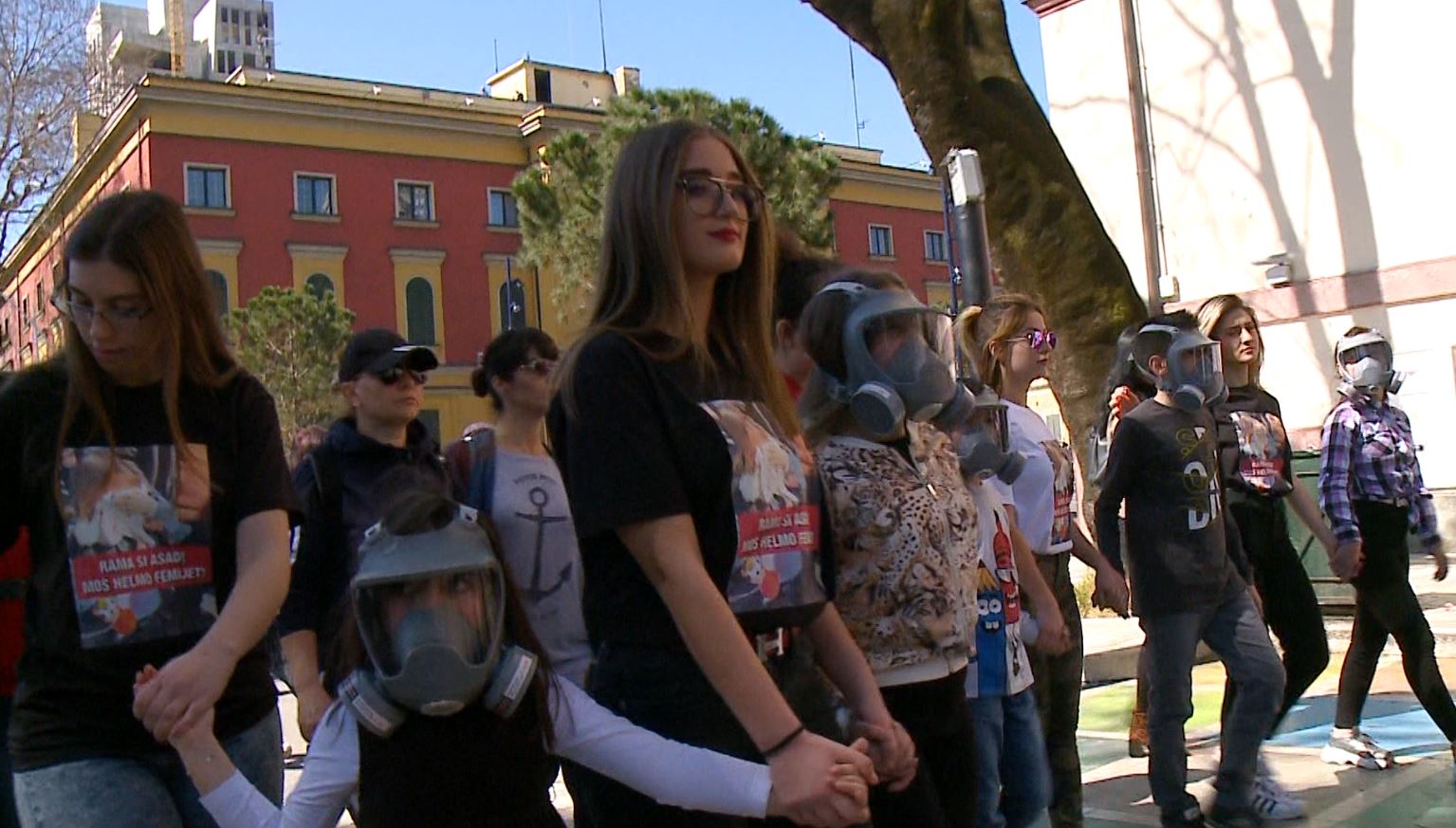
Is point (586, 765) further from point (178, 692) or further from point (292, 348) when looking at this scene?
point (292, 348)

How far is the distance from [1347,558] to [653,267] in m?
3.95

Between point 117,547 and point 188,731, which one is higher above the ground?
point 117,547

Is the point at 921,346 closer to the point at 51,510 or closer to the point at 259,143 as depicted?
the point at 51,510

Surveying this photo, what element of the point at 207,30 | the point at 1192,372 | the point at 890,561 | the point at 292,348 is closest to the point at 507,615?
the point at 890,561

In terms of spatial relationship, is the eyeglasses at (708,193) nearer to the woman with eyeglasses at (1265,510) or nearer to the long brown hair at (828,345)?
the long brown hair at (828,345)

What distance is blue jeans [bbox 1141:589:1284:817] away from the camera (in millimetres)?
4746

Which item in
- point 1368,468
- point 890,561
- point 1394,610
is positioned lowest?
point 1394,610

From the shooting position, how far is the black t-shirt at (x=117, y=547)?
8.09 feet

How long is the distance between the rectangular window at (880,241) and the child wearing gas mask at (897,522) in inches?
2125

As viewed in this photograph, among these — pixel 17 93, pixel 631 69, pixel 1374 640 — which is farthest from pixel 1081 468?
pixel 631 69

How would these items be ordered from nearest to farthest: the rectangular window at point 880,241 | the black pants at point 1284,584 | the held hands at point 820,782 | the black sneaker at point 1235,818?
the held hands at point 820,782 < the black sneaker at point 1235,818 < the black pants at point 1284,584 < the rectangular window at point 880,241

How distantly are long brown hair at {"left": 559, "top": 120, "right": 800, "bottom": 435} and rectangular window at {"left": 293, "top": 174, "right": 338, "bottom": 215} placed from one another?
4645 cm

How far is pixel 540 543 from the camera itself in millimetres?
3859

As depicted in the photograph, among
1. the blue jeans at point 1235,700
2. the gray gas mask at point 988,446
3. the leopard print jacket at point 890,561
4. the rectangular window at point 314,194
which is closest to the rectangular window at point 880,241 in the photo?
the rectangular window at point 314,194
